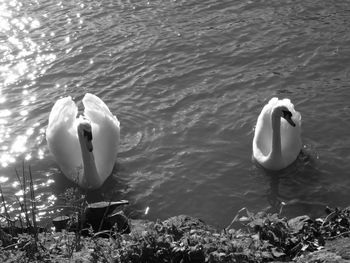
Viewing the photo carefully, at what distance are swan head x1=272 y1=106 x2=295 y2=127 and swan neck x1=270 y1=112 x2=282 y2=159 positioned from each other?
0.13ft

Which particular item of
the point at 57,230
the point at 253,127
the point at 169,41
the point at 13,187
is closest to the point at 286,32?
the point at 169,41

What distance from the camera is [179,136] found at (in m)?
8.88

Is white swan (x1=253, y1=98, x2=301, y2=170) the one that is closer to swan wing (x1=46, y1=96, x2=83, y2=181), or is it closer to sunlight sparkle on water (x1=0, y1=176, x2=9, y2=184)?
swan wing (x1=46, y1=96, x2=83, y2=181)

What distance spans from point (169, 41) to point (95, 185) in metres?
4.10

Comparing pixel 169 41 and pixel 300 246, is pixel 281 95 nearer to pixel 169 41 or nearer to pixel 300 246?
pixel 169 41

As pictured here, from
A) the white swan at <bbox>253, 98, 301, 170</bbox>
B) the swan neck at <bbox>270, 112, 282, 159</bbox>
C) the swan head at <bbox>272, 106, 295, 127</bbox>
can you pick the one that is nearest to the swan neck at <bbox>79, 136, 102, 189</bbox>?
the white swan at <bbox>253, 98, 301, 170</bbox>

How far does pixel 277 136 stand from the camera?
8227 millimetres

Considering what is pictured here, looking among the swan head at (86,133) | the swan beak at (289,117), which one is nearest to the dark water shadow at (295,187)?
the swan beak at (289,117)

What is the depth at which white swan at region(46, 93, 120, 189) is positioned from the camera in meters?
8.10

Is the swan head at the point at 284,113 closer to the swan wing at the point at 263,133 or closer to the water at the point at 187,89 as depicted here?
the swan wing at the point at 263,133

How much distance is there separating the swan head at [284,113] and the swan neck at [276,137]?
0.13ft

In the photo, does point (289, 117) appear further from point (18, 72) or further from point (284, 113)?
point (18, 72)

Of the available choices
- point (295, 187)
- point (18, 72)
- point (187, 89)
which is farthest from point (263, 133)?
point (18, 72)

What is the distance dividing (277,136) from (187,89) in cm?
218
